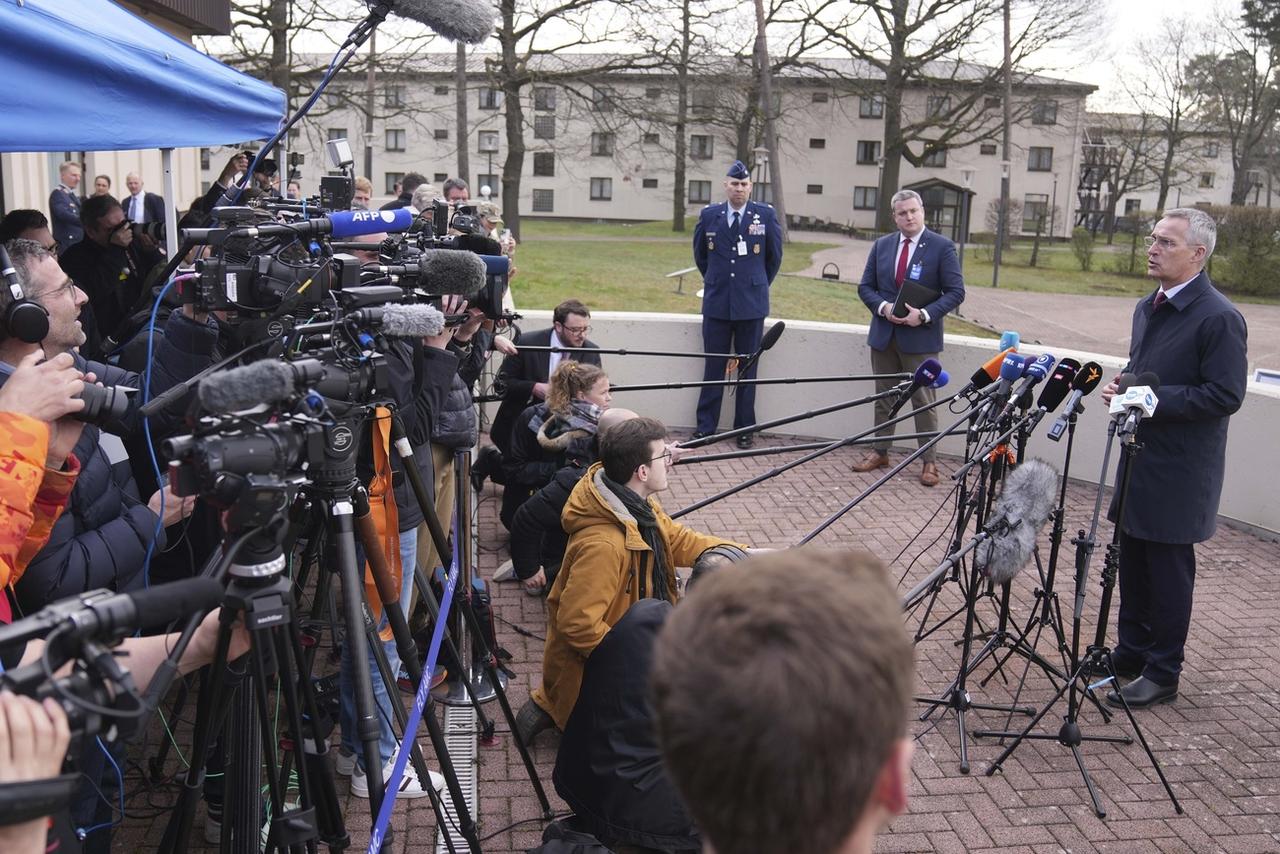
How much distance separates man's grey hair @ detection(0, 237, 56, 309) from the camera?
3.08m

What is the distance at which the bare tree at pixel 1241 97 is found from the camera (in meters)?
40.2

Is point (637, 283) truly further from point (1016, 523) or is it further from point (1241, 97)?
point (1241, 97)

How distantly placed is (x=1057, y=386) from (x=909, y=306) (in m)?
3.94

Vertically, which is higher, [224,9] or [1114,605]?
[224,9]

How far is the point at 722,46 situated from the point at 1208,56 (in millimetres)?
23951

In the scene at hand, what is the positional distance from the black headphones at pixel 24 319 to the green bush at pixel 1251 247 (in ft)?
88.4

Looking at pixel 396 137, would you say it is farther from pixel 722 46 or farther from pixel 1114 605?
pixel 1114 605

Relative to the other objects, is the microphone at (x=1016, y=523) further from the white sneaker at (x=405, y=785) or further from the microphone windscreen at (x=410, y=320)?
the microphone windscreen at (x=410, y=320)

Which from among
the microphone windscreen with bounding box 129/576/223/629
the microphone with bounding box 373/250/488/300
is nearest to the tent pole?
the microphone with bounding box 373/250/488/300

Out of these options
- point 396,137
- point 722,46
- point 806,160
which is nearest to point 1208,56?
point 806,160

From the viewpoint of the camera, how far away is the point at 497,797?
406cm

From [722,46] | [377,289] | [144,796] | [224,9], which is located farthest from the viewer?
[722,46]

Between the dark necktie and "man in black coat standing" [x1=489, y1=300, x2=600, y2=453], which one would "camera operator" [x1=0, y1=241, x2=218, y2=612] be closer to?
"man in black coat standing" [x1=489, y1=300, x2=600, y2=453]

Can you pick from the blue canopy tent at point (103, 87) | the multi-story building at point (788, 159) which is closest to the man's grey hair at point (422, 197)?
the blue canopy tent at point (103, 87)
